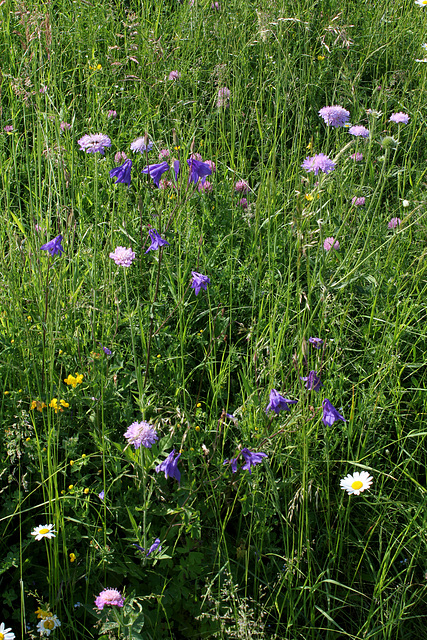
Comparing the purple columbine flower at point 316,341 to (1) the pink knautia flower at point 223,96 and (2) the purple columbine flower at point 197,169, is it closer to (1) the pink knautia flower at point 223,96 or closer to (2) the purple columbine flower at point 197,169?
(2) the purple columbine flower at point 197,169

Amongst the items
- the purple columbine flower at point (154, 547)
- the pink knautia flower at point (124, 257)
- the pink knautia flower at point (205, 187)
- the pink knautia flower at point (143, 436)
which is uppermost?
the pink knautia flower at point (124, 257)

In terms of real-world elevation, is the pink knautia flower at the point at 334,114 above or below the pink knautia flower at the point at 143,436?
above

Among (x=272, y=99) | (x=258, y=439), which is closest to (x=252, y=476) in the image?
(x=258, y=439)

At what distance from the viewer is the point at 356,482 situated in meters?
1.39

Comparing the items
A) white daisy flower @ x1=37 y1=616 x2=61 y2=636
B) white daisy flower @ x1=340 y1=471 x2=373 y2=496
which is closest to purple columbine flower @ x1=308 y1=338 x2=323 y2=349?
white daisy flower @ x1=340 y1=471 x2=373 y2=496

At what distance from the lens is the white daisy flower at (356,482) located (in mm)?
1368

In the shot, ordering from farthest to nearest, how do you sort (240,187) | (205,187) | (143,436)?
(240,187) < (205,187) < (143,436)

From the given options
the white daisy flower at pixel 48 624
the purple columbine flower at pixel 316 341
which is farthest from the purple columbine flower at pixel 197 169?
the white daisy flower at pixel 48 624

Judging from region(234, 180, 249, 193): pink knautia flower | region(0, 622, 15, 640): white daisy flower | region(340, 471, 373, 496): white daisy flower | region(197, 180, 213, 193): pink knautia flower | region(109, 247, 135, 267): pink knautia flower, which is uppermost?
region(109, 247, 135, 267): pink knautia flower

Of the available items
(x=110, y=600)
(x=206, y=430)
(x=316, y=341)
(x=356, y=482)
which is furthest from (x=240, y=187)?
(x=110, y=600)

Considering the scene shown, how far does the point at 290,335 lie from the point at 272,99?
172cm

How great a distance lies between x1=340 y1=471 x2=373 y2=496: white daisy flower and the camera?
137cm

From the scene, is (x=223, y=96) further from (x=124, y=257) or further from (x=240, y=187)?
(x=124, y=257)

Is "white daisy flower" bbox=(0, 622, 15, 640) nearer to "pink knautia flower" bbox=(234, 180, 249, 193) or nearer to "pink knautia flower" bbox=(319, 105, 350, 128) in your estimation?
"pink knautia flower" bbox=(234, 180, 249, 193)
